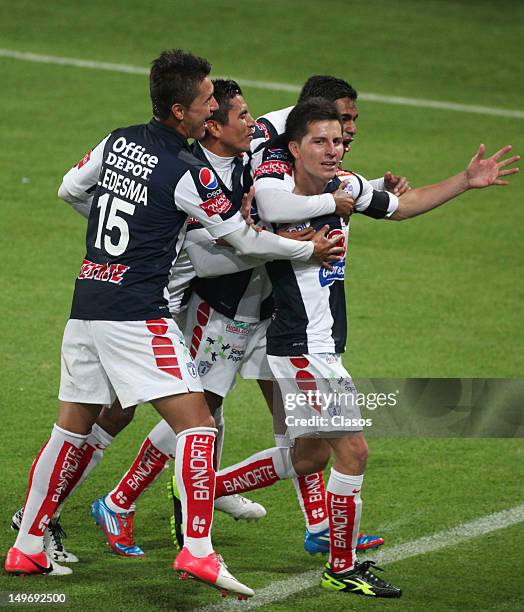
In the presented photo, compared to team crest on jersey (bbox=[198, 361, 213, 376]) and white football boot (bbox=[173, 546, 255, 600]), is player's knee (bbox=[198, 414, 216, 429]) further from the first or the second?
team crest on jersey (bbox=[198, 361, 213, 376])

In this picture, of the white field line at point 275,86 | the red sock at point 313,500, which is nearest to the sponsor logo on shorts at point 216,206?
the red sock at point 313,500

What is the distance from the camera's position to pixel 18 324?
954 cm

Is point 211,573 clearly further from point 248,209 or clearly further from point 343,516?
point 248,209

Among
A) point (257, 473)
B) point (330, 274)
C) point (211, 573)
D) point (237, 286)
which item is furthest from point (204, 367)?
point (211, 573)

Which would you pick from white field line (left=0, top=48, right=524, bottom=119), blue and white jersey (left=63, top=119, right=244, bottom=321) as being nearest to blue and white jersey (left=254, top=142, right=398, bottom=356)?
blue and white jersey (left=63, top=119, right=244, bottom=321)

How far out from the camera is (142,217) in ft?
17.5

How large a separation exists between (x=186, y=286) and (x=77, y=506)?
137cm

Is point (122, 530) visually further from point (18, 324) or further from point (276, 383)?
point (18, 324)

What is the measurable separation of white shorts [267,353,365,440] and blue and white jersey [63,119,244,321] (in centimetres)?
65

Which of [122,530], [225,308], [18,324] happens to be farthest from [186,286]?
[18,324]

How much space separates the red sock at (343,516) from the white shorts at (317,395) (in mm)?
215

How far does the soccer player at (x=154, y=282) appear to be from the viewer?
17.4ft

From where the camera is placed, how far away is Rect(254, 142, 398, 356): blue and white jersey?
5.68m

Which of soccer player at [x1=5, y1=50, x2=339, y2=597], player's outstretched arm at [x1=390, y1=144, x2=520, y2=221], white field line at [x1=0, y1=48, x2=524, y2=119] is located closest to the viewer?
soccer player at [x1=5, y1=50, x2=339, y2=597]
